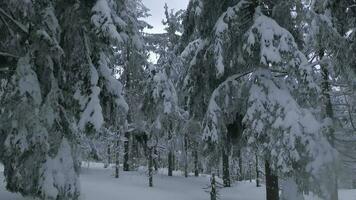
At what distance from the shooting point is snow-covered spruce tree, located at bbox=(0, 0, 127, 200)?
30.1 ft

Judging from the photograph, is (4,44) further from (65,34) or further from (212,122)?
(212,122)

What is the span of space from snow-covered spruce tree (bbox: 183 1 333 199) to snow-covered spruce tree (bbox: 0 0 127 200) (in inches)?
166

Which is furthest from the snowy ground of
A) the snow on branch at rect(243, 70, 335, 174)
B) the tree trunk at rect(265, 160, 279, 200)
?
the snow on branch at rect(243, 70, 335, 174)

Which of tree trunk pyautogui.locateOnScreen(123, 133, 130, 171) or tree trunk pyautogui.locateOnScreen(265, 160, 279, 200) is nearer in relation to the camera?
tree trunk pyautogui.locateOnScreen(265, 160, 279, 200)

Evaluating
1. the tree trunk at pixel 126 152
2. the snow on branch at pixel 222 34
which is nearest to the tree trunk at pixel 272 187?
the snow on branch at pixel 222 34

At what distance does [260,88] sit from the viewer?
13586mm

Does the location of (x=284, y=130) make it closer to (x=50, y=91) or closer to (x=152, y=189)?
(x=50, y=91)

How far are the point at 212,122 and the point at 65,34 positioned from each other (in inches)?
217

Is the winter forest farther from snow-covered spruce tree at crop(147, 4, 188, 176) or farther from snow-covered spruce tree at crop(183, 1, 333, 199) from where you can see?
snow-covered spruce tree at crop(147, 4, 188, 176)

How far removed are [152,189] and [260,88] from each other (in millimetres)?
14065

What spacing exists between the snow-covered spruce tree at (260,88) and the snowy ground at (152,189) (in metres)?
8.49

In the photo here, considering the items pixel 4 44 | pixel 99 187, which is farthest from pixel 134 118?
pixel 4 44

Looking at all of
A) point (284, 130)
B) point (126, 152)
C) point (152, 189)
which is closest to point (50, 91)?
point (284, 130)

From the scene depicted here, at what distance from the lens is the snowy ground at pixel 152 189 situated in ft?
74.3
